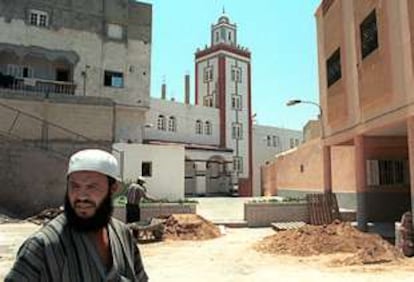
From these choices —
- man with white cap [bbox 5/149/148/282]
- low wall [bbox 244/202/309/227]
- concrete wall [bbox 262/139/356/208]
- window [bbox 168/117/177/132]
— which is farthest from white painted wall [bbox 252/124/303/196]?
man with white cap [bbox 5/149/148/282]

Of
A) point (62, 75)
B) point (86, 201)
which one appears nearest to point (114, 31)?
point (62, 75)

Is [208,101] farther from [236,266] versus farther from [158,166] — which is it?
[236,266]

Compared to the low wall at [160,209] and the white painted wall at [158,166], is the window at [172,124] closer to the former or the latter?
the white painted wall at [158,166]

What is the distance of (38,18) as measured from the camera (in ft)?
96.7

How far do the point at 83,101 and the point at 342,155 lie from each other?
13.4 meters

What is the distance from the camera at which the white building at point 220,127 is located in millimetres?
44188

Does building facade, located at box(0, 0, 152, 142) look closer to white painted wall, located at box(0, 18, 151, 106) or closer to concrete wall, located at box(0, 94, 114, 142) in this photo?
white painted wall, located at box(0, 18, 151, 106)

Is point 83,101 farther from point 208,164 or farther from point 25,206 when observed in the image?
point 208,164

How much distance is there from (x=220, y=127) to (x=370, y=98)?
35258 mm

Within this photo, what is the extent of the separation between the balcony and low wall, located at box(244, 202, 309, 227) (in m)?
15.3

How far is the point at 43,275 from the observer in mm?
1892

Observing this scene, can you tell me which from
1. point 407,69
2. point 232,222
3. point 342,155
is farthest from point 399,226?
point 342,155

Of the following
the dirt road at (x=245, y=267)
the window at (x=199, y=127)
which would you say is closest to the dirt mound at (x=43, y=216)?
the dirt road at (x=245, y=267)

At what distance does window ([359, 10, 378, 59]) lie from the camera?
13.9 metres
